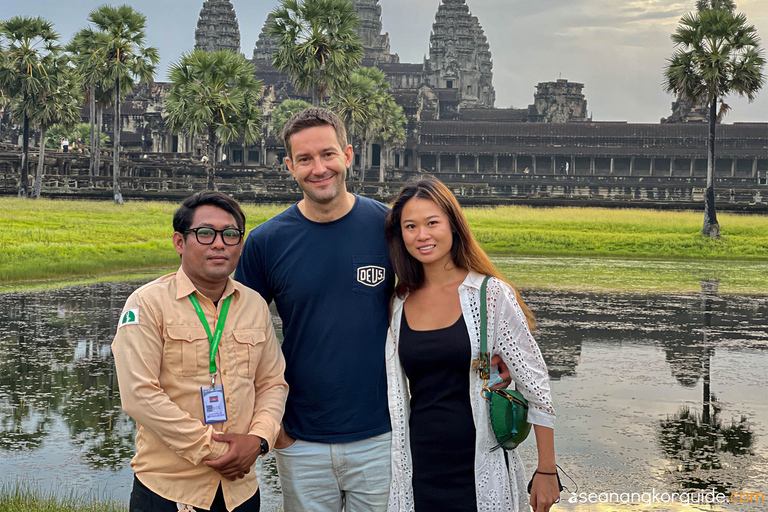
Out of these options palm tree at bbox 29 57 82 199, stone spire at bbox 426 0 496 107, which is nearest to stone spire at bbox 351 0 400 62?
stone spire at bbox 426 0 496 107

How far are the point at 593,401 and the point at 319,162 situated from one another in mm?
4661

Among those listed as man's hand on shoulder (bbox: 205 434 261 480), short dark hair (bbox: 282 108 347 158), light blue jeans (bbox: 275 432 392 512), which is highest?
short dark hair (bbox: 282 108 347 158)

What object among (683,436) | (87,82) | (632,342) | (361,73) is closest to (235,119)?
(87,82)

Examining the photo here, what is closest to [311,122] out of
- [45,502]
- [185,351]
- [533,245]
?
[185,351]

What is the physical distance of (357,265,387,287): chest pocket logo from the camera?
334 centimetres

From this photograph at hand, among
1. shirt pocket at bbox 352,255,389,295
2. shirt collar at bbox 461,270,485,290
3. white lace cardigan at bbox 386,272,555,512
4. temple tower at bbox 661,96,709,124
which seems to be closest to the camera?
white lace cardigan at bbox 386,272,555,512

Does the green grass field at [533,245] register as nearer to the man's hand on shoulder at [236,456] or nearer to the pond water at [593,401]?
the pond water at [593,401]

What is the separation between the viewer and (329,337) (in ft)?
10.8

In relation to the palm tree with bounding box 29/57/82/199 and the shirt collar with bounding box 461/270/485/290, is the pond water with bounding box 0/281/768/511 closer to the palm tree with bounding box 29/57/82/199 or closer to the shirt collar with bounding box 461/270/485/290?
the shirt collar with bounding box 461/270/485/290

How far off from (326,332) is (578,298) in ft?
37.3

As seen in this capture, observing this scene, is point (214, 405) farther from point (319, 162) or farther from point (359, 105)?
point (359, 105)

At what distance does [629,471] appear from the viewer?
17.5ft

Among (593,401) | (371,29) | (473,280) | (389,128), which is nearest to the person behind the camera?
(473,280)

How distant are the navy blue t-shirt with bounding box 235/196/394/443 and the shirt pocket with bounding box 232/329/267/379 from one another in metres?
0.32
